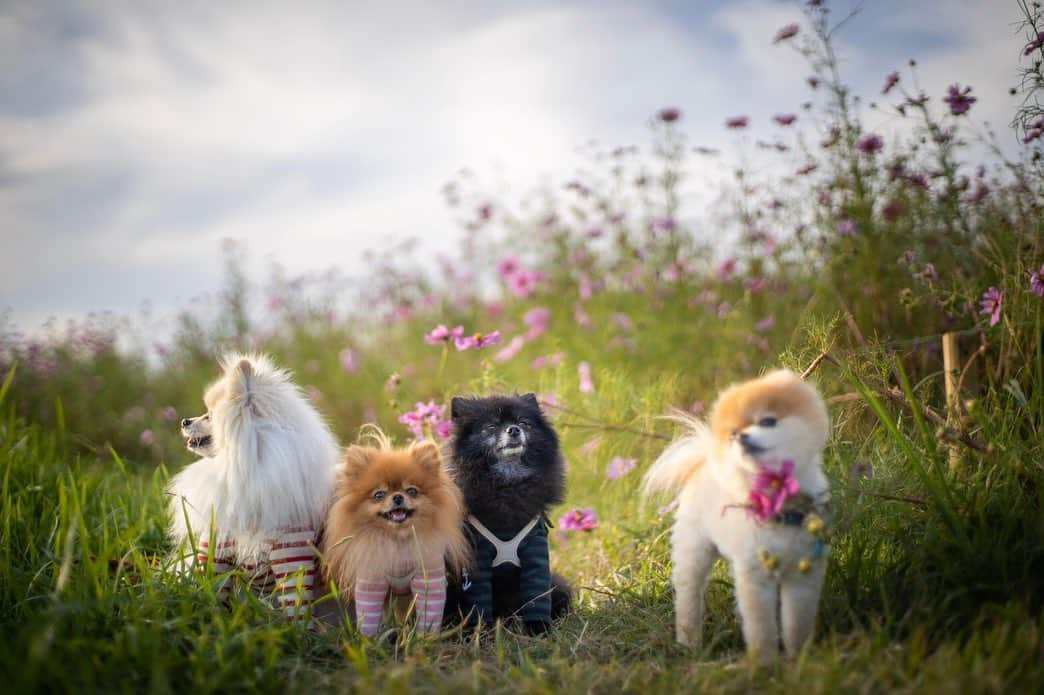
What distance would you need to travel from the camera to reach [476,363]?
763 cm

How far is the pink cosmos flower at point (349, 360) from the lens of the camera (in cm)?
803

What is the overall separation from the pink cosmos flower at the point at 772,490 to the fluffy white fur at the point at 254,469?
1.74 m

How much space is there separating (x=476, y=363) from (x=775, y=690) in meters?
5.59

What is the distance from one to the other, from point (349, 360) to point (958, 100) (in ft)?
19.4

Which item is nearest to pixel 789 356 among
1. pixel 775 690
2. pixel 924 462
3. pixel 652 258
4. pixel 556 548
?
pixel 924 462

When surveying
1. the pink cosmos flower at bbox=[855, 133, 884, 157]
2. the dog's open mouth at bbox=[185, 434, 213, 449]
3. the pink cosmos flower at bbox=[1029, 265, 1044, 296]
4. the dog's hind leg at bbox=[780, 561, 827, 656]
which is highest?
the pink cosmos flower at bbox=[855, 133, 884, 157]

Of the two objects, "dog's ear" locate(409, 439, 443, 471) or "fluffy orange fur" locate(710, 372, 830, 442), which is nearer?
"fluffy orange fur" locate(710, 372, 830, 442)

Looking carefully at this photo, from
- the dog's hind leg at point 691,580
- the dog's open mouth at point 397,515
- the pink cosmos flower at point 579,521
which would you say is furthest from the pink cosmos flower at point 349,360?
the dog's hind leg at point 691,580

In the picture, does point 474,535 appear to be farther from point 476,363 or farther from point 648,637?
point 476,363

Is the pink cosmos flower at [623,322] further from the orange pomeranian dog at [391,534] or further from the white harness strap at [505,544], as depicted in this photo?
the orange pomeranian dog at [391,534]

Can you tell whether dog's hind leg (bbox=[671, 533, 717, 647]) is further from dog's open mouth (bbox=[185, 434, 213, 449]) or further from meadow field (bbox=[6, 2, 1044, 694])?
dog's open mouth (bbox=[185, 434, 213, 449])

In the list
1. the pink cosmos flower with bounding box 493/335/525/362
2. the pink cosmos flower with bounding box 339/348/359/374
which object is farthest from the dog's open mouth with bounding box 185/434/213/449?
the pink cosmos flower with bounding box 339/348/359/374

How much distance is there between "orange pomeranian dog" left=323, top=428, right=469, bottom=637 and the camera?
294 cm

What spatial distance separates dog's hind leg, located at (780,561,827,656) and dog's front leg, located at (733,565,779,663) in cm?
4
